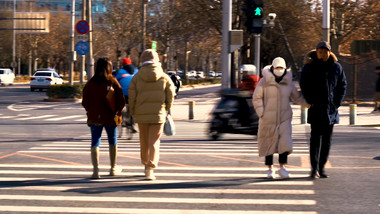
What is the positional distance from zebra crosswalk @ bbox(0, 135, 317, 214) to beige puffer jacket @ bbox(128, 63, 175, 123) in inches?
33.2

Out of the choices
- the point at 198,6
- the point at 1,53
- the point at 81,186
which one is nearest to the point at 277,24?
the point at 198,6

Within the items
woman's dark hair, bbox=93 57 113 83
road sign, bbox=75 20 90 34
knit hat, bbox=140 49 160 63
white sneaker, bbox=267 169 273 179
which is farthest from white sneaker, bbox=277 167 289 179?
road sign, bbox=75 20 90 34

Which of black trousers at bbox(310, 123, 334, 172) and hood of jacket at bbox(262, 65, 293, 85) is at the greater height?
hood of jacket at bbox(262, 65, 293, 85)

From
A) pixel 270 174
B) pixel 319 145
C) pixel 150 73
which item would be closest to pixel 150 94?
pixel 150 73

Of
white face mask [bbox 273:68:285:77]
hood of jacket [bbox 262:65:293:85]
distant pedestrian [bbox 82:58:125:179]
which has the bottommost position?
distant pedestrian [bbox 82:58:125:179]

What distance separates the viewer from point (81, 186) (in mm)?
9297

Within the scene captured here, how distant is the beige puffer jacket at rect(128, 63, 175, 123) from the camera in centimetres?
984

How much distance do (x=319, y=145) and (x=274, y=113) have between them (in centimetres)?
81

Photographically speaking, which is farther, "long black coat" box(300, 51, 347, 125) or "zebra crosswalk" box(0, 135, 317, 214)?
"long black coat" box(300, 51, 347, 125)

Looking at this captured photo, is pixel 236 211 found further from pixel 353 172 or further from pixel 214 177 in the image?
pixel 353 172

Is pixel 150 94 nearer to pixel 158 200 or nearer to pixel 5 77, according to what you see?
pixel 158 200

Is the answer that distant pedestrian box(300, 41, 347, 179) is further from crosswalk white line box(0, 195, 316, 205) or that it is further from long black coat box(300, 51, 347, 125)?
crosswalk white line box(0, 195, 316, 205)

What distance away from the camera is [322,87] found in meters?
9.93

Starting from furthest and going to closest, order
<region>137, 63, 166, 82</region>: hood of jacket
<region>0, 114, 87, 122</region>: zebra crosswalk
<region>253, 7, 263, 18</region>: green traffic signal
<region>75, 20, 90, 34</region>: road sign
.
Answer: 1. <region>75, 20, 90, 34</region>: road sign
2. <region>0, 114, 87, 122</region>: zebra crosswalk
3. <region>253, 7, 263, 18</region>: green traffic signal
4. <region>137, 63, 166, 82</region>: hood of jacket
